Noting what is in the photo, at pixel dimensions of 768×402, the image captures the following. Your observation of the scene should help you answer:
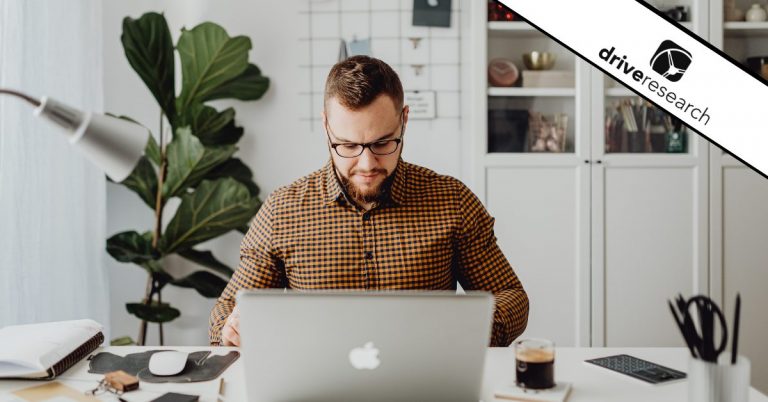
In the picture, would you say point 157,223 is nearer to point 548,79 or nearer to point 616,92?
point 548,79

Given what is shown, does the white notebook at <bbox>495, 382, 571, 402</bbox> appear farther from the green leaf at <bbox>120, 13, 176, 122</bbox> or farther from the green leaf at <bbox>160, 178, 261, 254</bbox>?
the green leaf at <bbox>120, 13, 176, 122</bbox>

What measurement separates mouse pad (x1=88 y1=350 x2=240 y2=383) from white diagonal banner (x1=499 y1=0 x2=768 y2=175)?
1672 millimetres

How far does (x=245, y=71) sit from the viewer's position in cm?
289

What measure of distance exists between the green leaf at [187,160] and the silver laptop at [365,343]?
1.67 meters

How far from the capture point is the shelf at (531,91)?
9.38 feet

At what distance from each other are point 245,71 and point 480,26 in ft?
3.20

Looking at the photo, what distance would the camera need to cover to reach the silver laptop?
1.05 meters

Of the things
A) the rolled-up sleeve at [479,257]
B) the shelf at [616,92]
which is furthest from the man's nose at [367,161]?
the shelf at [616,92]

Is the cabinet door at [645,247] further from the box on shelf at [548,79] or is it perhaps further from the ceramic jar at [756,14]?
the ceramic jar at [756,14]

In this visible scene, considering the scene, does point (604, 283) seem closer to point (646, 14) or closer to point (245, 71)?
point (646, 14)

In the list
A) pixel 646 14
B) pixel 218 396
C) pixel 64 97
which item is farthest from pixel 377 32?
pixel 218 396

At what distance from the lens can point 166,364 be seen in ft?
4.39

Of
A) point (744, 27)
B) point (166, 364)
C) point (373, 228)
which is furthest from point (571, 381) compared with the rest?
point (744, 27)

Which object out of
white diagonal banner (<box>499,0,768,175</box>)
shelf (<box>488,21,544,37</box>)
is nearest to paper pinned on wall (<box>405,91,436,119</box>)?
shelf (<box>488,21,544,37</box>)
